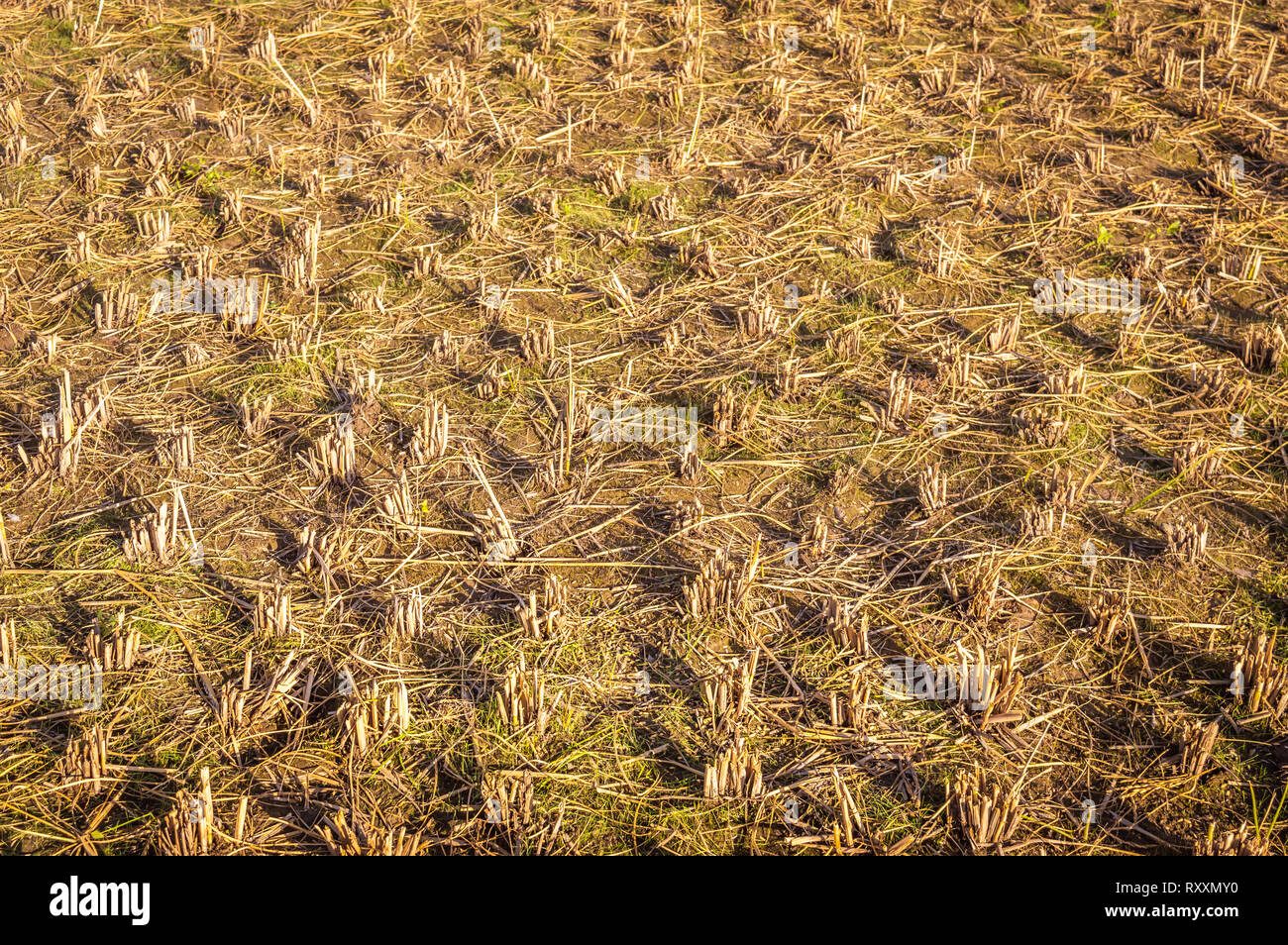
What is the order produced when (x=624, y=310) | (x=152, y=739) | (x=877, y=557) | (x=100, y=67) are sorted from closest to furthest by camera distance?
(x=152, y=739) < (x=877, y=557) < (x=624, y=310) < (x=100, y=67)

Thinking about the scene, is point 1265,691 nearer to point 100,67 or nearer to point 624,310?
point 624,310

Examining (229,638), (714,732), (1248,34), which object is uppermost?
(1248,34)

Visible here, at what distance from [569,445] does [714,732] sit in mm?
1482

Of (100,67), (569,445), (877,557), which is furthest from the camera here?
(100,67)

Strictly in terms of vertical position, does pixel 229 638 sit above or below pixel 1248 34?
below

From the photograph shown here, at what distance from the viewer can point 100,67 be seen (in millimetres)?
6812

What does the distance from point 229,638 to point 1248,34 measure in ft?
25.7

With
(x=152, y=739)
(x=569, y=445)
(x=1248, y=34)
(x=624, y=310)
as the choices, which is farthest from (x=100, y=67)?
(x=1248, y=34)

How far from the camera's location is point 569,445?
4.66 metres
